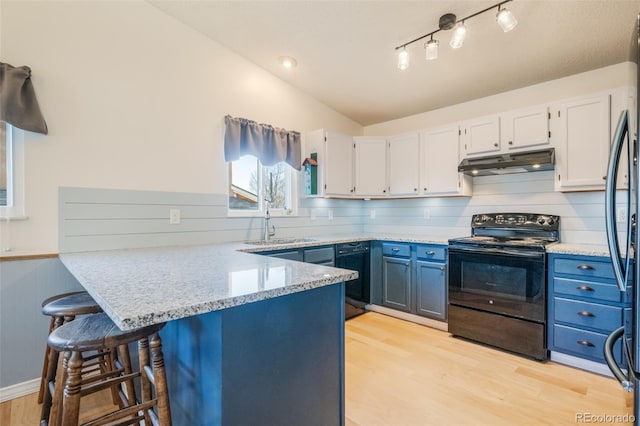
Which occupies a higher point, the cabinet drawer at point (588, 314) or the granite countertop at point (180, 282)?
the granite countertop at point (180, 282)

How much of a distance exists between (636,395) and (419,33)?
2546mm

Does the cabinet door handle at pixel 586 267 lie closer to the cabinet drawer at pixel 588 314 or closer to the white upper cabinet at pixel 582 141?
the cabinet drawer at pixel 588 314

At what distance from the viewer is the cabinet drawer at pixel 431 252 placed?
3.09 m

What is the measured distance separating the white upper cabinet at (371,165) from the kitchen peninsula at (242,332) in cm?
252

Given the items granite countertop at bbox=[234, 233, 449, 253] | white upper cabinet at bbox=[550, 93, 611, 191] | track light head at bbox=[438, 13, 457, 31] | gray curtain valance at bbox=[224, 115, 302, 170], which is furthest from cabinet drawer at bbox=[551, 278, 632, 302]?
gray curtain valance at bbox=[224, 115, 302, 170]

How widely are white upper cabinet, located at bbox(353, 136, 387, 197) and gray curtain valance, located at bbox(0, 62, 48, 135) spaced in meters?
2.95

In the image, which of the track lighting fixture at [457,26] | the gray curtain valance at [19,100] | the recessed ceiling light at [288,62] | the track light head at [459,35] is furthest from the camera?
the recessed ceiling light at [288,62]

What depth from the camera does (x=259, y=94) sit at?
334 centimetres

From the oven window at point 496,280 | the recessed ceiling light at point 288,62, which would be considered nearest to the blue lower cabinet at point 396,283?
the oven window at point 496,280

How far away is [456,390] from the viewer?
2.07 metres

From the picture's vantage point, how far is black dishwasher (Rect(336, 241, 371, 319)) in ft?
10.9

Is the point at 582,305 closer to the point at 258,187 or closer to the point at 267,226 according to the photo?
the point at 267,226

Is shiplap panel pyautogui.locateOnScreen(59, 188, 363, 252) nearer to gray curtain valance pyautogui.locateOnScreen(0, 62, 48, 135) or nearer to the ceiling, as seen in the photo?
gray curtain valance pyautogui.locateOnScreen(0, 62, 48, 135)

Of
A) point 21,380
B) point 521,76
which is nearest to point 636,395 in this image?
point 521,76
